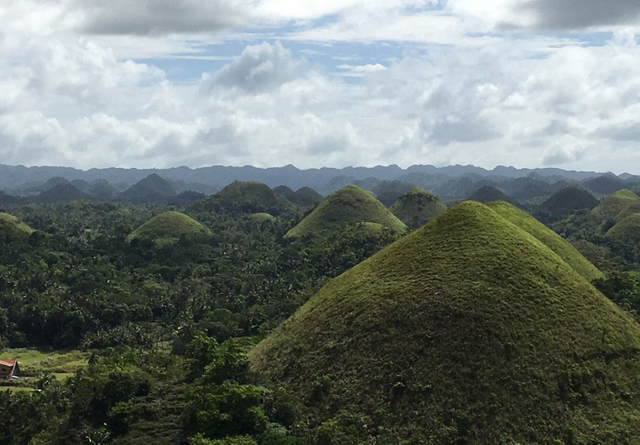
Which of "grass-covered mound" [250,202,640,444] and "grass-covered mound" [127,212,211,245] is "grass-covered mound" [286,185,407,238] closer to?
"grass-covered mound" [127,212,211,245]

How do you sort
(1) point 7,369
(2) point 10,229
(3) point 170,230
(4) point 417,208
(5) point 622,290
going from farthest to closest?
(4) point 417,208
(3) point 170,230
(2) point 10,229
(1) point 7,369
(5) point 622,290

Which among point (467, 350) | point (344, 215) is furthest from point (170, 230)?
point (467, 350)

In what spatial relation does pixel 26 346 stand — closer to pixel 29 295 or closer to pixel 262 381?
pixel 29 295

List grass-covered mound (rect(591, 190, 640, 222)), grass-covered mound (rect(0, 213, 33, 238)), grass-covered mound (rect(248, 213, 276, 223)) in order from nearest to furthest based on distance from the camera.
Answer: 1. grass-covered mound (rect(0, 213, 33, 238))
2. grass-covered mound (rect(591, 190, 640, 222))
3. grass-covered mound (rect(248, 213, 276, 223))

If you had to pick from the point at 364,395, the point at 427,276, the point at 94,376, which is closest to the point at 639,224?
the point at 427,276

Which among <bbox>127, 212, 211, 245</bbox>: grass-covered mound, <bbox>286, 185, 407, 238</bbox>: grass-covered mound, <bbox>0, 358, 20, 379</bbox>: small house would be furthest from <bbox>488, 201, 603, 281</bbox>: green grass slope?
<bbox>127, 212, 211, 245</bbox>: grass-covered mound

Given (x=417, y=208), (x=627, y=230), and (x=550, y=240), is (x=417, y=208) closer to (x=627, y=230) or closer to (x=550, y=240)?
(x=627, y=230)
